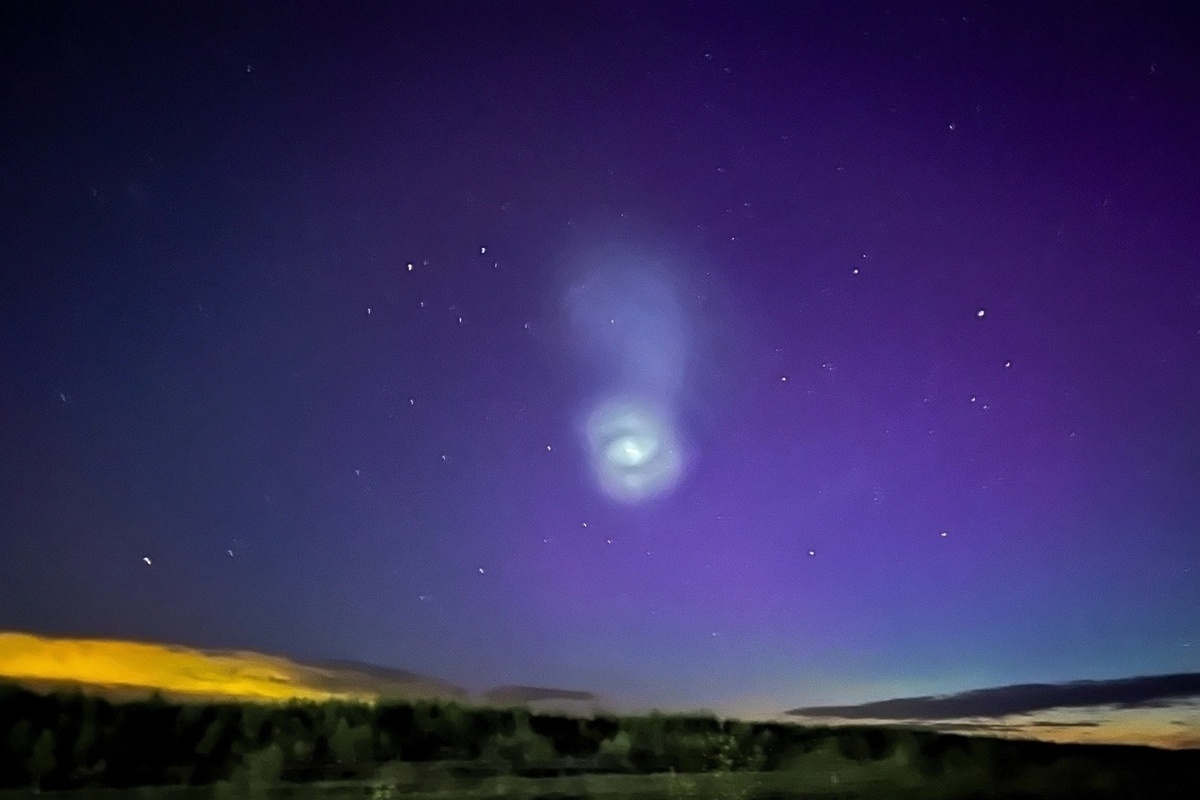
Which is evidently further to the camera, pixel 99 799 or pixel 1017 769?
pixel 1017 769

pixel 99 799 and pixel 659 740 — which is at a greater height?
pixel 659 740

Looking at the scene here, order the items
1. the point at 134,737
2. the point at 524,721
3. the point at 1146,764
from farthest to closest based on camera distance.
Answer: the point at 524,721 → the point at 134,737 → the point at 1146,764

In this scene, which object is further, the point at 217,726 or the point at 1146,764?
the point at 217,726

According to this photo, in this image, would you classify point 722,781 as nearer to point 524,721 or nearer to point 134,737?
point 524,721

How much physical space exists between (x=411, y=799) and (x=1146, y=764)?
11.4 metres

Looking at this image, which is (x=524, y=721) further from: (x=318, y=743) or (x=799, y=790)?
(x=799, y=790)

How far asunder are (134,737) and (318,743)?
3.15 m

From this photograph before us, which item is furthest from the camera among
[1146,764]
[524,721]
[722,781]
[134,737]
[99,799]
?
[524,721]

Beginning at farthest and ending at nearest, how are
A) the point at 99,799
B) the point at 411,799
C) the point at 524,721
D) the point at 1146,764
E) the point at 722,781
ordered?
the point at 524,721
the point at 1146,764
the point at 722,781
the point at 99,799
the point at 411,799

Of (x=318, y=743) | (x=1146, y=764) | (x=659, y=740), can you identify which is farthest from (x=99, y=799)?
(x=1146, y=764)

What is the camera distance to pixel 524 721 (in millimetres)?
22578

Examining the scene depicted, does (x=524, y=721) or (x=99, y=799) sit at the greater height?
(x=524, y=721)

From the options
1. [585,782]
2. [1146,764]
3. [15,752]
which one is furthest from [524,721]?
[1146,764]

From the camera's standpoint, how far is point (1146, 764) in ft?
57.6
